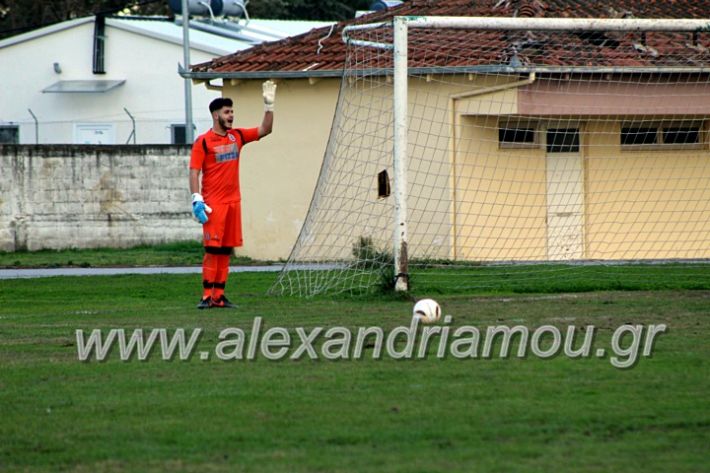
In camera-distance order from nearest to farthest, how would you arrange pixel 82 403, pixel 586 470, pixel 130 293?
pixel 586 470 → pixel 82 403 → pixel 130 293

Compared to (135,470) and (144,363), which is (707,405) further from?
(144,363)

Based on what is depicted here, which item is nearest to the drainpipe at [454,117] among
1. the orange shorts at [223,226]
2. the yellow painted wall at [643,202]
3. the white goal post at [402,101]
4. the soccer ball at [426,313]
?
the yellow painted wall at [643,202]

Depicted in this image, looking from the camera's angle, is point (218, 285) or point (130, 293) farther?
point (130, 293)

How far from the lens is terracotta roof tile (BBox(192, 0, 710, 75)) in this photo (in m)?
18.9

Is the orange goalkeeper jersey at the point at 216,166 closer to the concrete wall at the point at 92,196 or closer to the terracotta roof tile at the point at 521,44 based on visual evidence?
the terracotta roof tile at the point at 521,44

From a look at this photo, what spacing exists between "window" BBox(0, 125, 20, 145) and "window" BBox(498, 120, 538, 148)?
19817mm

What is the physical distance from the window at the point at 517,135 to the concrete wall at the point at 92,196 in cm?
722

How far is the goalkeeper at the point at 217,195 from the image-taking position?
1220 centimetres

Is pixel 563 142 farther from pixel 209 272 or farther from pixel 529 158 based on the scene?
pixel 209 272

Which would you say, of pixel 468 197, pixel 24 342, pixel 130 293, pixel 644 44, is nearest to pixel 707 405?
pixel 24 342

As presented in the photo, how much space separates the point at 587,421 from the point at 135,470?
239 centimetres

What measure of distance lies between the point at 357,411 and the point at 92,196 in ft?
60.2

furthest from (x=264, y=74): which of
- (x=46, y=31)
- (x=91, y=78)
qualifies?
(x=46, y=31)

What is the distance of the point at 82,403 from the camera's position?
7.10m
